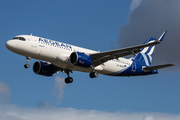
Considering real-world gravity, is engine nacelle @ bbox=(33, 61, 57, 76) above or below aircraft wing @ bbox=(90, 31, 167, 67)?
above

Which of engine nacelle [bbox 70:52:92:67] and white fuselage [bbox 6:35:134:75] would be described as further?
engine nacelle [bbox 70:52:92:67]

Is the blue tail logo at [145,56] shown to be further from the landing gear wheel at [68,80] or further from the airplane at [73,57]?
the landing gear wheel at [68,80]

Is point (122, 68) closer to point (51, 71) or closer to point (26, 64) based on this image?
point (51, 71)

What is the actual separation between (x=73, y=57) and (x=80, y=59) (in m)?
1.13

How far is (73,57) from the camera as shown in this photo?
4050 centimetres

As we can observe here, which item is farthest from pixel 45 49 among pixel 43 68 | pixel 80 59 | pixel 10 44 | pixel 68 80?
pixel 68 80

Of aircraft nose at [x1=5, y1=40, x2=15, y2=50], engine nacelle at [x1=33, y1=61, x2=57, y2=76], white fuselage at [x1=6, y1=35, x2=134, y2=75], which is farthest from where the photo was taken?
engine nacelle at [x1=33, y1=61, x2=57, y2=76]

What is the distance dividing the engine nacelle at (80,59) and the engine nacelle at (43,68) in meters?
6.94

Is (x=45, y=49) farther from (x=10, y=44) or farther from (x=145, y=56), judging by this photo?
(x=145, y=56)

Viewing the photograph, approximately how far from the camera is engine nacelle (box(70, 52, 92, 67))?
3984 centimetres

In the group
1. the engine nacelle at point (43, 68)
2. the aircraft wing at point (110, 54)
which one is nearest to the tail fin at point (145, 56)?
the aircraft wing at point (110, 54)

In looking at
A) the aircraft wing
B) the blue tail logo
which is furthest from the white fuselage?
the blue tail logo

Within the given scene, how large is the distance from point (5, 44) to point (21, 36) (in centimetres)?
231

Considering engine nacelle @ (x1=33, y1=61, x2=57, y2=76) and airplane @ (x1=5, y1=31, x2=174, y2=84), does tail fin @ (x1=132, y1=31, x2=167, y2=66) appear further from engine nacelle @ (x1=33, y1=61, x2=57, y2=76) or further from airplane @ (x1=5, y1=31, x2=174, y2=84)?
engine nacelle @ (x1=33, y1=61, x2=57, y2=76)
